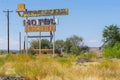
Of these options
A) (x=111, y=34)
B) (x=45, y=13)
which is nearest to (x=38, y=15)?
(x=45, y=13)

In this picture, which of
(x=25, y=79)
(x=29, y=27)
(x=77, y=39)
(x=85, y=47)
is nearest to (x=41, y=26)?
(x=29, y=27)

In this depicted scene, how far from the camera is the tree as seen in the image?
69.6 m

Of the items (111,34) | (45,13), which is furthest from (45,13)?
(111,34)

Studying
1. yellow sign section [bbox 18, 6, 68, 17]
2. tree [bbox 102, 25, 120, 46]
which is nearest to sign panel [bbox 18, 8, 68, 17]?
yellow sign section [bbox 18, 6, 68, 17]

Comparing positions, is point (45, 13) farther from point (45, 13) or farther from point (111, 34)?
point (111, 34)

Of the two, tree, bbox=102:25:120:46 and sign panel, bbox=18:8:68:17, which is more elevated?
sign panel, bbox=18:8:68:17

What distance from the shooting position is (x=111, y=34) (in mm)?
70000

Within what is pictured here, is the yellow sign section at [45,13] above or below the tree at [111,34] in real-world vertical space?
above

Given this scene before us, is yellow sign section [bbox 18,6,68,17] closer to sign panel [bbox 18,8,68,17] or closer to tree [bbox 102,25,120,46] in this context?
sign panel [bbox 18,8,68,17]

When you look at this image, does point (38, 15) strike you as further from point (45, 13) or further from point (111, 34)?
point (111, 34)

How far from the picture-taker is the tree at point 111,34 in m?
69.6

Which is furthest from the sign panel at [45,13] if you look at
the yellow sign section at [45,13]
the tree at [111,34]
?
the tree at [111,34]

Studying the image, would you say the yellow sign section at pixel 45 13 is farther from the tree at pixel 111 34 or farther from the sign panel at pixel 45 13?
the tree at pixel 111 34

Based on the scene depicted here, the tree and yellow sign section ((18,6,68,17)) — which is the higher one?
yellow sign section ((18,6,68,17))
